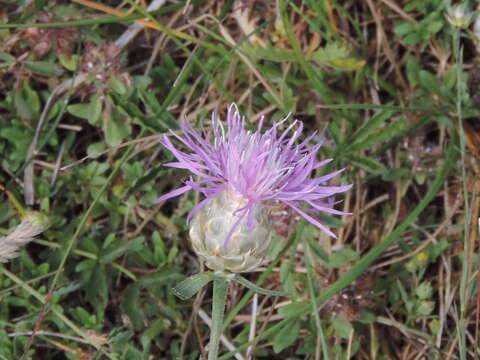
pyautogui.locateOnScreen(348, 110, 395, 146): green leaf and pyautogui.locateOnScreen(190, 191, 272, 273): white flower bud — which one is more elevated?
pyautogui.locateOnScreen(190, 191, 272, 273): white flower bud

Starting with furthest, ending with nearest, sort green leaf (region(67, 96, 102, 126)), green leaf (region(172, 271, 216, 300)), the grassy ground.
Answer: green leaf (region(67, 96, 102, 126)) < the grassy ground < green leaf (region(172, 271, 216, 300))

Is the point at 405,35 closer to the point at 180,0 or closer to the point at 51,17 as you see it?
the point at 180,0

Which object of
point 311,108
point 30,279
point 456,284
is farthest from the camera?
point 311,108

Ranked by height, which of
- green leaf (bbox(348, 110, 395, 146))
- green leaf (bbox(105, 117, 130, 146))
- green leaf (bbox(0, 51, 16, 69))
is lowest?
green leaf (bbox(348, 110, 395, 146))

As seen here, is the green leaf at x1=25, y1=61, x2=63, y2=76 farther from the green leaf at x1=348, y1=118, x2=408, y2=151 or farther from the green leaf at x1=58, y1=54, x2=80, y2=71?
the green leaf at x1=348, y1=118, x2=408, y2=151

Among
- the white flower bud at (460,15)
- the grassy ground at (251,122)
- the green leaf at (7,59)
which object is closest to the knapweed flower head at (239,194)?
the grassy ground at (251,122)

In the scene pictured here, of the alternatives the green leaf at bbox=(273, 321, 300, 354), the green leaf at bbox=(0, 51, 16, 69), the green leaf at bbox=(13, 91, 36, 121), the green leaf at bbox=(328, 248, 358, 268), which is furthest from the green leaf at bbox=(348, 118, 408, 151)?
the green leaf at bbox=(0, 51, 16, 69)

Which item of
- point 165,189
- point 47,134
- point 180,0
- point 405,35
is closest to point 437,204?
point 405,35
